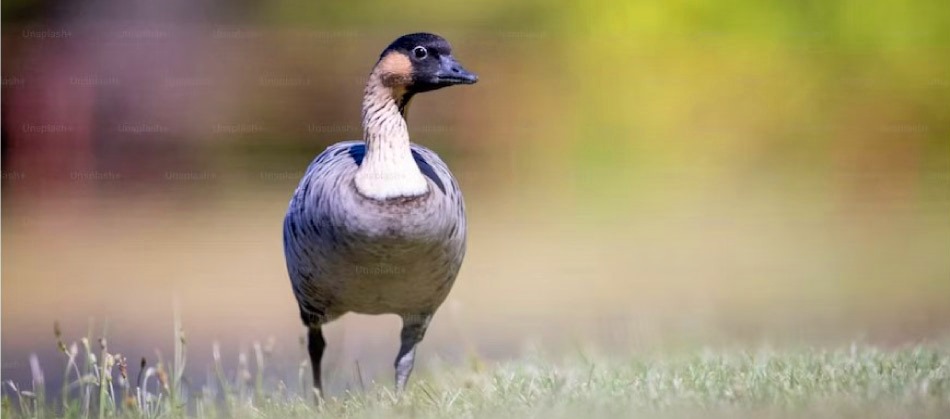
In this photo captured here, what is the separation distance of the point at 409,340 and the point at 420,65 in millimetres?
1360

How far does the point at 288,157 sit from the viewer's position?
1099 cm

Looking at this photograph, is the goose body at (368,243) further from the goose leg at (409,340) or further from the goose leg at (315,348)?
the goose leg at (315,348)

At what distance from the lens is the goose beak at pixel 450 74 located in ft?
17.8

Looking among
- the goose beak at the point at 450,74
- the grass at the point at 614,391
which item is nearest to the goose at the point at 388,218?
the goose beak at the point at 450,74

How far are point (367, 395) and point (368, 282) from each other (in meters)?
0.52

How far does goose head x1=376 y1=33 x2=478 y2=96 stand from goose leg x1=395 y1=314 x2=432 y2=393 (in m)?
1.13

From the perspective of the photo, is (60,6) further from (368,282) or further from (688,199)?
(368,282)

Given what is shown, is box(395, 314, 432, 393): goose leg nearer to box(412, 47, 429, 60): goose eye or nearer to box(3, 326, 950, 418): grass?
box(3, 326, 950, 418): grass

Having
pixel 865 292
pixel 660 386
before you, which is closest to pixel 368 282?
pixel 660 386

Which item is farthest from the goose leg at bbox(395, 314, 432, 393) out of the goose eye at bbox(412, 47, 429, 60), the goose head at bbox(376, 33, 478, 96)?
the goose eye at bbox(412, 47, 429, 60)

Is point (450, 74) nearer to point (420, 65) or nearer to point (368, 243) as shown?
point (420, 65)

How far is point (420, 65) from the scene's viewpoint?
5.50 metres

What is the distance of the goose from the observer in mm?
5215

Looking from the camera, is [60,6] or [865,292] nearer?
[865,292]
